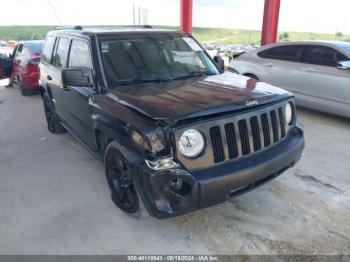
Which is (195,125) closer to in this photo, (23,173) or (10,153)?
(23,173)

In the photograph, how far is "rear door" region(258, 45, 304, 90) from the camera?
675 centimetres

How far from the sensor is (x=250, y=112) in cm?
284

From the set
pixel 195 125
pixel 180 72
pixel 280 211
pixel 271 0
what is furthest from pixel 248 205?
→ pixel 271 0

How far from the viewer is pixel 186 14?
10.3m

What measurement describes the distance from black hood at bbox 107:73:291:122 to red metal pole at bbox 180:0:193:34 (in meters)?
7.27

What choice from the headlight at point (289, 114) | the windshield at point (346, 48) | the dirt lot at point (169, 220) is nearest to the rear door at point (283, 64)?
the windshield at point (346, 48)

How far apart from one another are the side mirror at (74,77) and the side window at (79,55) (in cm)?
15

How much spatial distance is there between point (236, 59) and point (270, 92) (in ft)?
16.8

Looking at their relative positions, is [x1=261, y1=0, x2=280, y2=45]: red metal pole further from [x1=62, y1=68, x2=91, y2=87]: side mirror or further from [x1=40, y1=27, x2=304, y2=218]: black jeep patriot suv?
[x1=62, y1=68, x2=91, y2=87]: side mirror

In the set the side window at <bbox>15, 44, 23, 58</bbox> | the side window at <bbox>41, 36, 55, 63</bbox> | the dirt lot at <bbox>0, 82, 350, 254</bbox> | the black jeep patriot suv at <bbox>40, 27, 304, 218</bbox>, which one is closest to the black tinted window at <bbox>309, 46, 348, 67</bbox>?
the dirt lot at <bbox>0, 82, 350, 254</bbox>

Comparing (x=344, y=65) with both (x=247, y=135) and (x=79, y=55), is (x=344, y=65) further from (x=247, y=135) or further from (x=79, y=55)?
(x=79, y=55)

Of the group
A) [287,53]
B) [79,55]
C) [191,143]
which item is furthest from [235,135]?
[287,53]

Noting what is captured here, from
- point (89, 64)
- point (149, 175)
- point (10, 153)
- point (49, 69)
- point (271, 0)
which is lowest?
point (10, 153)

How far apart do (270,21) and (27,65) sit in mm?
7844
